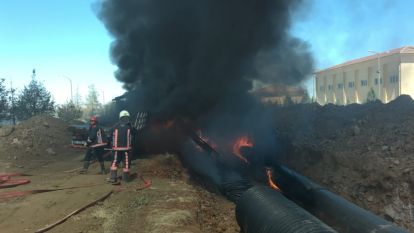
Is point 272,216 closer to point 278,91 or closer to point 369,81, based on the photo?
point 278,91

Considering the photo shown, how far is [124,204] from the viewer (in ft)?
29.8

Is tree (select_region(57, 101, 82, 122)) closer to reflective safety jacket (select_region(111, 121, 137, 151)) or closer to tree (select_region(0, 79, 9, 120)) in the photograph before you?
tree (select_region(0, 79, 9, 120))

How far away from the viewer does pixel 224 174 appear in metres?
13.0

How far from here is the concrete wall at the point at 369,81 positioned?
5378cm

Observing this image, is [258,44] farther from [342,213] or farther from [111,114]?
[342,213]

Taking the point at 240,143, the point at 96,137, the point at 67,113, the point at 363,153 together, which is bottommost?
the point at 363,153

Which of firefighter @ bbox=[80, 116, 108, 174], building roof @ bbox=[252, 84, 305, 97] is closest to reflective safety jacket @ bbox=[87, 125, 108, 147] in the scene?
firefighter @ bbox=[80, 116, 108, 174]

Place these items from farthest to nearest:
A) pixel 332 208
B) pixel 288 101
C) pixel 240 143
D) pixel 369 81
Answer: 1. pixel 369 81
2. pixel 288 101
3. pixel 240 143
4. pixel 332 208

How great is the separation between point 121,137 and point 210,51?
21.0 ft

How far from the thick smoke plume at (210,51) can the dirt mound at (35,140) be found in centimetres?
504

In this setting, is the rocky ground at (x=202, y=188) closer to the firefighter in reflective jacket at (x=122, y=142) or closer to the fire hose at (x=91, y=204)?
the fire hose at (x=91, y=204)

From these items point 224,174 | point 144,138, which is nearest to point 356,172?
point 224,174

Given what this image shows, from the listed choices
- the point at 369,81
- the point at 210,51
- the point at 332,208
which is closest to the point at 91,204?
the point at 332,208

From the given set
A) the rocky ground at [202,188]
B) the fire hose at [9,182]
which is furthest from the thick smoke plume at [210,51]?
the fire hose at [9,182]
